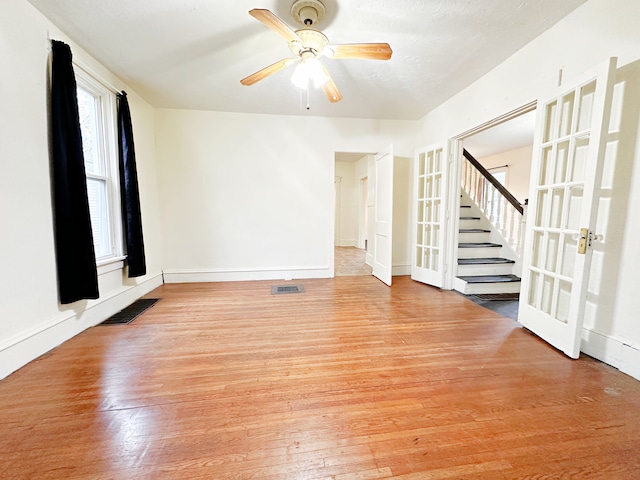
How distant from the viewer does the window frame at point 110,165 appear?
280 cm

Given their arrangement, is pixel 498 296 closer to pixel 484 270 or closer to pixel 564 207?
pixel 484 270

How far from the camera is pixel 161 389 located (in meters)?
1.63

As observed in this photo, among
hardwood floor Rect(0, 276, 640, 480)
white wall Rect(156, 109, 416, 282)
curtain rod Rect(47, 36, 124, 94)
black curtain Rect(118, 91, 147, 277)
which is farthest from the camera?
white wall Rect(156, 109, 416, 282)

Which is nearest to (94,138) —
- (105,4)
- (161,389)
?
(105,4)

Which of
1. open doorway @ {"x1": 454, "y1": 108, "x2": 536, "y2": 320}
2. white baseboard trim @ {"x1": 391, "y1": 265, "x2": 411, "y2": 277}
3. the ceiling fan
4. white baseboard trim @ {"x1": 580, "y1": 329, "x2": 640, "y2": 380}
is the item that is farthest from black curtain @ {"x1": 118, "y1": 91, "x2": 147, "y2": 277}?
white baseboard trim @ {"x1": 580, "y1": 329, "x2": 640, "y2": 380}

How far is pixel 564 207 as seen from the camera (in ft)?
6.78

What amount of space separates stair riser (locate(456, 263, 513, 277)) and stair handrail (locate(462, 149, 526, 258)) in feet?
0.89

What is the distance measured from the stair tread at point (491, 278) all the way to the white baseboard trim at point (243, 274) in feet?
6.65

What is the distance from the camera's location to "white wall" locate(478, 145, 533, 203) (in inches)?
250

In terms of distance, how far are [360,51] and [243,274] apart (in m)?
3.33

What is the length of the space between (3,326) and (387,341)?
2.70m

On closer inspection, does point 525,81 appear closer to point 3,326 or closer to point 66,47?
point 66,47

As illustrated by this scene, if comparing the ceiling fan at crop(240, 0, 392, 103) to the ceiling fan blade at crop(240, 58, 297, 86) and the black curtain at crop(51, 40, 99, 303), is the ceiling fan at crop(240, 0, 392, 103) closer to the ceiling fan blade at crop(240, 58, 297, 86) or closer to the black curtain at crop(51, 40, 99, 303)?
the ceiling fan blade at crop(240, 58, 297, 86)

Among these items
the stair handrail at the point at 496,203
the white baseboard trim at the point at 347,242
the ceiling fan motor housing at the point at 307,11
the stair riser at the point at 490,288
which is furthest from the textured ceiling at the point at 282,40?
the white baseboard trim at the point at 347,242
